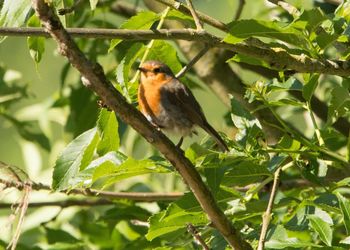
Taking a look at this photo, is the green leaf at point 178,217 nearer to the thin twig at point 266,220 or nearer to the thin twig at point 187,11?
the thin twig at point 266,220

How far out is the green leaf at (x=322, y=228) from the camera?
92.7 inches

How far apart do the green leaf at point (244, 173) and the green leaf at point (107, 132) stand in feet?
1.13

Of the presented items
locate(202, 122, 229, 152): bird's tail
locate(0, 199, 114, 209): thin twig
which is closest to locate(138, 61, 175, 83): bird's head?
locate(202, 122, 229, 152): bird's tail

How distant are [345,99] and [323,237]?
1.70ft

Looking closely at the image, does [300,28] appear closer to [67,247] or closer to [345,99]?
[345,99]

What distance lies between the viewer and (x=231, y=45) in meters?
2.29

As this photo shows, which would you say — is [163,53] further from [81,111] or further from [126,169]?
[81,111]

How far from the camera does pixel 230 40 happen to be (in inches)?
84.3

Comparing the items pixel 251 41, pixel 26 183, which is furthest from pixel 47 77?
pixel 251 41

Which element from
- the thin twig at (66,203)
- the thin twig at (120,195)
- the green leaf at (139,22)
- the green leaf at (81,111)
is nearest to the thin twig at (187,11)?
the green leaf at (139,22)

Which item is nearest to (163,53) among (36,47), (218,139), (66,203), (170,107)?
(218,139)

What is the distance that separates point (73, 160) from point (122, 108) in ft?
2.33

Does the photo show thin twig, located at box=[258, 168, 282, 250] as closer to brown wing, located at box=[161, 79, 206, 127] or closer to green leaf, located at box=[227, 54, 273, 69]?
green leaf, located at box=[227, 54, 273, 69]

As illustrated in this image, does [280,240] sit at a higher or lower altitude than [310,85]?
lower
